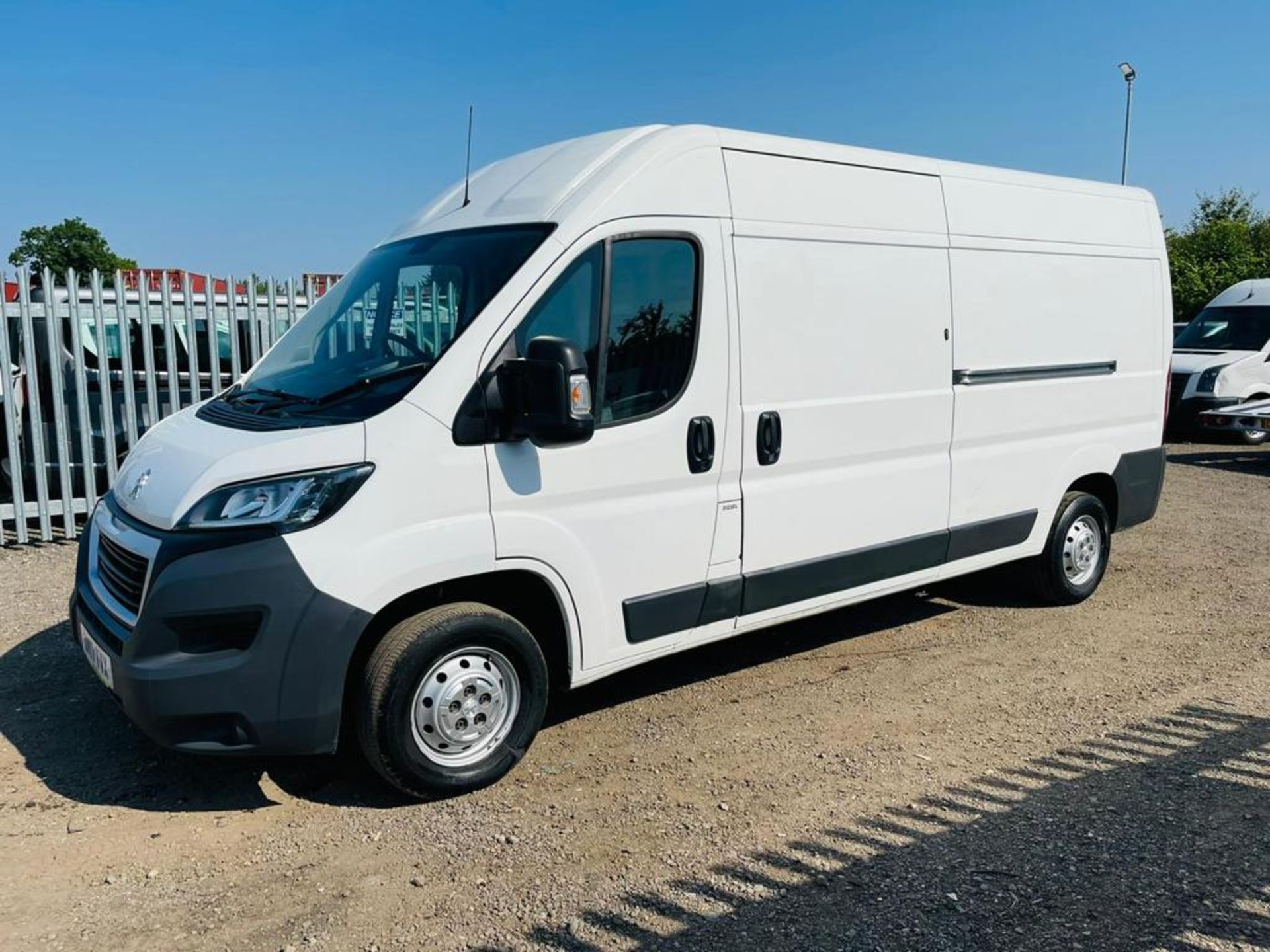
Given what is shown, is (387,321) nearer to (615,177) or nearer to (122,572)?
(615,177)

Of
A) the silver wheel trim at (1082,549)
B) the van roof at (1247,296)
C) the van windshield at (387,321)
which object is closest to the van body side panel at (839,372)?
the van windshield at (387,321)

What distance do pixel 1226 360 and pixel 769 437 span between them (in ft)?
43.4

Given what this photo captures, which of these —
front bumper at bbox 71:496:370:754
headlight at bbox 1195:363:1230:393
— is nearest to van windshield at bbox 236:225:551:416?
front bumper at bbox 71:496:370:754

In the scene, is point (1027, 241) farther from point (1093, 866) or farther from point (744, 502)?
point (1093, 866)

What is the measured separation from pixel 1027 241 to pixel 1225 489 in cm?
701

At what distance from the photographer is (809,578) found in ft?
16.1

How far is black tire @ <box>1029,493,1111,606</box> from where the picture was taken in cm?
636

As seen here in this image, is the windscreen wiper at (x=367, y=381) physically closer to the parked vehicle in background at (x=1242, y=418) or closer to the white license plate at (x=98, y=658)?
the white license plate at (x=98, y=658)

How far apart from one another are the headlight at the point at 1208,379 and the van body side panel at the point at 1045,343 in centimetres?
937

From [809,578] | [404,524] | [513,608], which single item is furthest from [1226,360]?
[404,524]

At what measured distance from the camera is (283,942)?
10.2ft

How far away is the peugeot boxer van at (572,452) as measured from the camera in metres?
3.56

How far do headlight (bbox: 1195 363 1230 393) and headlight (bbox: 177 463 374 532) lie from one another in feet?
48.4

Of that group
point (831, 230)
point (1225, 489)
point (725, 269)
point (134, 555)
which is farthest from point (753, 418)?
point (1225, 489)
